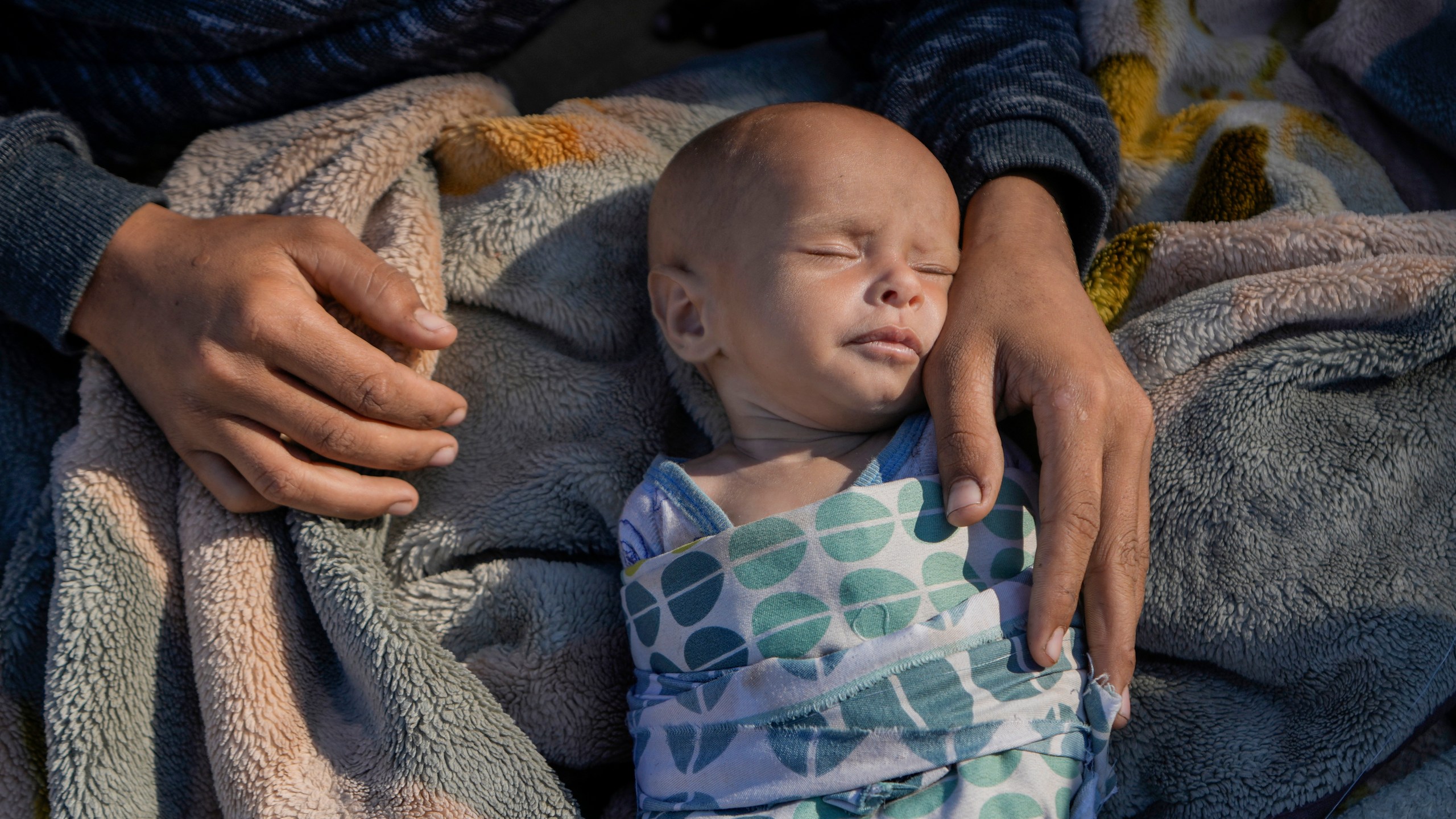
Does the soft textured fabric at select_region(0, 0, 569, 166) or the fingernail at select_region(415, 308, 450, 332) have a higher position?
the soft textured fabric at select_region(0, 0, 569, 166)

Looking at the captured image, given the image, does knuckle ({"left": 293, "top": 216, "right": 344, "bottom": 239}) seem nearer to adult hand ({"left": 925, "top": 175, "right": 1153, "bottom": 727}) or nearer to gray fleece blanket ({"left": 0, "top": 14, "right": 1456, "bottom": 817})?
gray fleece blanket ({"left": 0, "top": 14, "right": 1456, "bottom": 817})

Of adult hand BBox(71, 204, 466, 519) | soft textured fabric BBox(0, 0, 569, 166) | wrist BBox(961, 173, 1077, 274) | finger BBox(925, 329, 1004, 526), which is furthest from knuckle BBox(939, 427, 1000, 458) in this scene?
soft textured fabric BBox(0, 0, 569, 166)

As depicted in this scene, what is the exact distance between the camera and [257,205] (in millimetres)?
1367

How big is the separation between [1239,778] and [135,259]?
145 centimetres

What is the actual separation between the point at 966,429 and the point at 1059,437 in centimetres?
10

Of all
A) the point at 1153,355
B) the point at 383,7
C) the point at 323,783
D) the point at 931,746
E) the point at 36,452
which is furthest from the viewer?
the point at 383,7

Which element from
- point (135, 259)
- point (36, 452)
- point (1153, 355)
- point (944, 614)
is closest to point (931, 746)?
point (944, 614)

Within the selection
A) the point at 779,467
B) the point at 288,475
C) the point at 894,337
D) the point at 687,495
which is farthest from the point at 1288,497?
the point at 288,475

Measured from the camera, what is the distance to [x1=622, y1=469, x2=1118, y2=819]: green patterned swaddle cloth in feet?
3.30

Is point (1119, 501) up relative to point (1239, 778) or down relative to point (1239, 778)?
up

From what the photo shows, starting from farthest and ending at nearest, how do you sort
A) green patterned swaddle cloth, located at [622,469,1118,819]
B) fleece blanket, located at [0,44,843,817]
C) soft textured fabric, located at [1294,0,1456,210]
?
1. soft textured fabric, located at [1294,0,1456,210]
2. fleece blanket, located at [0,44,843,817]
3. green patterned swaddle cloth, located at [622,469,1118,819]

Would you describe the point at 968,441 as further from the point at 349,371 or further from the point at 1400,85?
the point at 1400,85

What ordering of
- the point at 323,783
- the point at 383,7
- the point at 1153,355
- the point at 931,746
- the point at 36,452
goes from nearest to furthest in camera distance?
the point at 931,746, the point at 323,783, the point at 1153,355, the point at 36,452, the point at 383,7

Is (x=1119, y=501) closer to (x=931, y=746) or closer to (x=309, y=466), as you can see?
(x=931, y=746)
